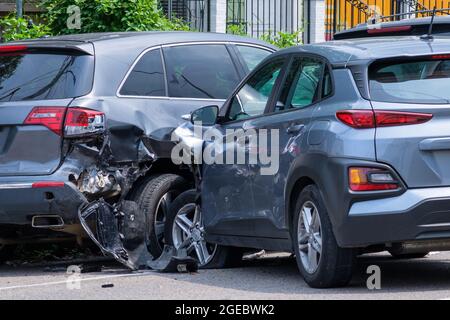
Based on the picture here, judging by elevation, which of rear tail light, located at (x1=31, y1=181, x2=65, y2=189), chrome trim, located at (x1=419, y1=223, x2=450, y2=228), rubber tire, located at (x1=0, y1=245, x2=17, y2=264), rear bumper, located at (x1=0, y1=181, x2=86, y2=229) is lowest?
rubber tire, located at (x1=0, y1=245, x2=17, y2=264)

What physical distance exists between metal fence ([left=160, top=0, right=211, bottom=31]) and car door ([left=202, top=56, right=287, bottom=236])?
32.7ft

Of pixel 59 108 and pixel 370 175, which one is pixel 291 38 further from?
pixel 370 175

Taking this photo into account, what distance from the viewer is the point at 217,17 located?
20250mm

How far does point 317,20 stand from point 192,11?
279cm

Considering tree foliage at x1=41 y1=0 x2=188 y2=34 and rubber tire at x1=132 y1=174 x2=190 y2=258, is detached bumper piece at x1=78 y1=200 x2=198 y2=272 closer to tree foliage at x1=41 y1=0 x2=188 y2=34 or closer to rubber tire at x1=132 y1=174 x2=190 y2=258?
rubber tire at x1=132 y1=174 x2=190 y2=258

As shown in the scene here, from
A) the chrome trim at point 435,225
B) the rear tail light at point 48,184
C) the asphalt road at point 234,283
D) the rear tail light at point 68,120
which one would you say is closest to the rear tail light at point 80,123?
the rear tail light at point 68,120

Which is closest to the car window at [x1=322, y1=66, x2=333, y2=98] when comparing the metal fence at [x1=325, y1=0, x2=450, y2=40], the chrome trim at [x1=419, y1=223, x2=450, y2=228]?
the chrome trim at [x1=419, y1=223, x2=450, y2=228]

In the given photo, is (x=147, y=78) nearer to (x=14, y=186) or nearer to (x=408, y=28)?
(x=14, y=186)

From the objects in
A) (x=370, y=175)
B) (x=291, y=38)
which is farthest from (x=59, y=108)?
(x=291, y=38)

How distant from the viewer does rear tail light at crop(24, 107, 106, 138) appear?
379 inches

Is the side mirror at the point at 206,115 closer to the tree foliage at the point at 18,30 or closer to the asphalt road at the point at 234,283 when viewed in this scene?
the asphalt road at the point at 234,283

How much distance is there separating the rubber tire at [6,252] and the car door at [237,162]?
6.90 feet

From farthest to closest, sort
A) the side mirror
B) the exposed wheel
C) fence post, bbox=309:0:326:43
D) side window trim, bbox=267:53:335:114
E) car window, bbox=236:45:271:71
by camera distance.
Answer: fence post, bbox=309:0:326:43 → car window, bbox=236:45:271:71 → the exposed wheel → the side mirror → side window trim, bbox=267:53:335:114

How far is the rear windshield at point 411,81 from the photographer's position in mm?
7996
